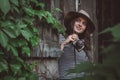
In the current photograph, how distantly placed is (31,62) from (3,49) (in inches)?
13.3

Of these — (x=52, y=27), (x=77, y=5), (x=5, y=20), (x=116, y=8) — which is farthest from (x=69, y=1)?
(x=5, y=20)

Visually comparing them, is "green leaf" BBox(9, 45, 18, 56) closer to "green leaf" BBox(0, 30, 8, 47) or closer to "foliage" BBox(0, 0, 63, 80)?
"foliage" BBox(0, 0, 63, 80)

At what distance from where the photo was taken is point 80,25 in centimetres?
369

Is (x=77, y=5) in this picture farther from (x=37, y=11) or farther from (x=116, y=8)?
(x=37, y=11)

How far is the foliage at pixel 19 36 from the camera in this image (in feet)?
10.1

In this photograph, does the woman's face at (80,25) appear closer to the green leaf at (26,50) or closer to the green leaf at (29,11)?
the green leaf at (29,11)

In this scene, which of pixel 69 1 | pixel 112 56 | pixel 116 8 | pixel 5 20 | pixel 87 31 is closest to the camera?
pixel 112 56

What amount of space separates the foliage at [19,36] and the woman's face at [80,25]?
0.37 meters

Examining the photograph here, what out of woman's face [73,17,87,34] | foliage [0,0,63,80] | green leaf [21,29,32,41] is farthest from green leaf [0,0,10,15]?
woman's face [73,17,87,34]

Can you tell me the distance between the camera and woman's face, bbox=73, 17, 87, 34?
12.0 ft

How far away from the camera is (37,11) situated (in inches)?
131

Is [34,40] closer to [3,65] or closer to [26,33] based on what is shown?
[26,33]

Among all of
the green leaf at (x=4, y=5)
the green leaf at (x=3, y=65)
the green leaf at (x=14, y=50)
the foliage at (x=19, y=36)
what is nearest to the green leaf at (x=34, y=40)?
the foliage at (x=19, y=36)

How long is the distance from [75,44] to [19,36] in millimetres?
669
